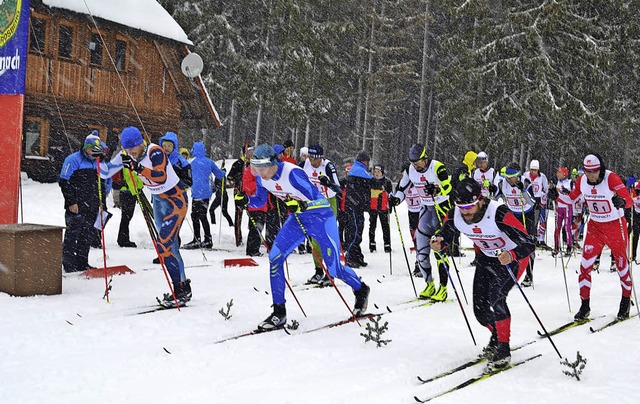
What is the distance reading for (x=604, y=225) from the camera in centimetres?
757

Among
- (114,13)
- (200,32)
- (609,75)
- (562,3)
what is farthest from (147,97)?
(609,75)

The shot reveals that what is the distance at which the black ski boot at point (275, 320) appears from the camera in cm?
621

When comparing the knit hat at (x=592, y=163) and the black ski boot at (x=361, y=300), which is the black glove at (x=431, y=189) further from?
the knit hat at (x=592, y=163)

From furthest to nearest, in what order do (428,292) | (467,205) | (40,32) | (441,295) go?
(40,32)
(428,292)
(441,295)
(467,205)

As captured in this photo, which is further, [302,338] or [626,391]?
[302,338]

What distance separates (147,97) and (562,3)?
1619 cm

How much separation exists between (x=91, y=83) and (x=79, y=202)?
1254 centimetres

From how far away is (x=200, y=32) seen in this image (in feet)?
91.3

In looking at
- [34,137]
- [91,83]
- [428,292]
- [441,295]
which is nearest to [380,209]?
[428,292]

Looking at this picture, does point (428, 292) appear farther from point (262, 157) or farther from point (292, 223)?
point (262, 157)

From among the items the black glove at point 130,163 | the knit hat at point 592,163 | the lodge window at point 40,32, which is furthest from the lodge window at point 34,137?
the knit hat at point 592,163

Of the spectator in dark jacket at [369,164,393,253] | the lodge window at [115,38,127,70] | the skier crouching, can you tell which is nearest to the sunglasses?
the skier crouching

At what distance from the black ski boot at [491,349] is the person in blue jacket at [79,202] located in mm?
5758

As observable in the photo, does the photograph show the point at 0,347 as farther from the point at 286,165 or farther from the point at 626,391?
the point at 626,391
